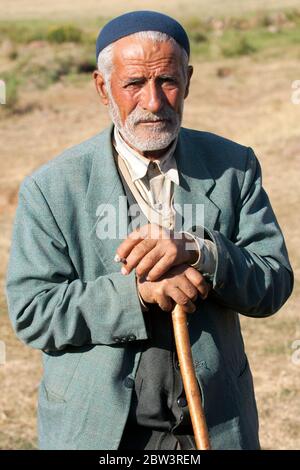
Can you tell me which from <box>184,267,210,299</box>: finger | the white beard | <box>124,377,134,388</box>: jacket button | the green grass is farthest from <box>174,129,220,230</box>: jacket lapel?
the green grass

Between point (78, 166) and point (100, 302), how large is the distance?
39 centimetres

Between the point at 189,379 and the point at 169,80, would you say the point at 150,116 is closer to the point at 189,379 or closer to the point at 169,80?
the point at 169,80

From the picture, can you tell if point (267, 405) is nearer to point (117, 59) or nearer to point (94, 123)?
point (117, 59)

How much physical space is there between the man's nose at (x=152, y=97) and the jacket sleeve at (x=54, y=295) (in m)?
0.35

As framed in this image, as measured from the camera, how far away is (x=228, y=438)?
2.58 meters

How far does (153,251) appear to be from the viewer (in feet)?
7.51

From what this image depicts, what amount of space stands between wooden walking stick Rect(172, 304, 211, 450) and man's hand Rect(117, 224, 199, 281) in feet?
0.41

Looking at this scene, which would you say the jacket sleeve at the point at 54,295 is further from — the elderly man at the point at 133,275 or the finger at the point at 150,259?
the finger at the point at 150,259

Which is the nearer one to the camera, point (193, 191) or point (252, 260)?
point (252, 260)

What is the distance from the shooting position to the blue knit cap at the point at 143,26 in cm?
249

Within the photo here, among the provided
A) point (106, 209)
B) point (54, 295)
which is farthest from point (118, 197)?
point (54, 295)

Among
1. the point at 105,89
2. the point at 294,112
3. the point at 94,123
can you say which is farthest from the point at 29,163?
the point at 105,89

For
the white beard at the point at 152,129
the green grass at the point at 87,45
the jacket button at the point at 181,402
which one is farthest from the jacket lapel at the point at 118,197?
the green grass at the point at 87,45

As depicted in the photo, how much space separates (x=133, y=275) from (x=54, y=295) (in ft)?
0.68
